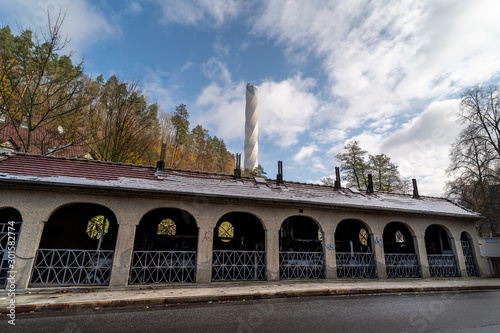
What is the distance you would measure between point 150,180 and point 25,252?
4.20 metres

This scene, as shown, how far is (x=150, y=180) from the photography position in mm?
9281

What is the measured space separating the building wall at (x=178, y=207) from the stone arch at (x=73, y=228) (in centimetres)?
262

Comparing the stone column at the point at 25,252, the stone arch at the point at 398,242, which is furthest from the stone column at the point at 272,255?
the stone arch at the point at 398,242

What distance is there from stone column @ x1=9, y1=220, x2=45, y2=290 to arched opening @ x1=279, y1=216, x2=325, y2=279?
8546 mm

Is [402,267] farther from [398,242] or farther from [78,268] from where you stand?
[78,268]

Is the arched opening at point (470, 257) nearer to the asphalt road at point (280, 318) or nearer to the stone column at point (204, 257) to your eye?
the asphalt road at point (280, 318)

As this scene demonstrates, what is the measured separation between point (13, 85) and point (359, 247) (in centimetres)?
2178

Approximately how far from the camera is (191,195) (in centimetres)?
870

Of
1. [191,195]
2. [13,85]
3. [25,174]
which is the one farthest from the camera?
[13,85]

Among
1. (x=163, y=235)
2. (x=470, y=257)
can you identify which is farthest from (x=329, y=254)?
(x=470, y=257)

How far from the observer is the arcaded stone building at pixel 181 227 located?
298 inches

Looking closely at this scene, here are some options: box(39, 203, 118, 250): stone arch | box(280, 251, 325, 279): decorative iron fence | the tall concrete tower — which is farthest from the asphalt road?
the tall concrete tower

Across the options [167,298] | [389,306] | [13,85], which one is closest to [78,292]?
[167,298]

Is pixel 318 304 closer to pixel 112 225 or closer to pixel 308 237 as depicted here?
pixel 308 237
